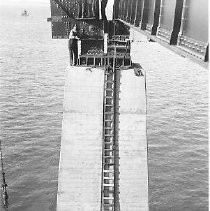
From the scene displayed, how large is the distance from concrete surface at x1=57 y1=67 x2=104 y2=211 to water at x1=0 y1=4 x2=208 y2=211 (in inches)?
200

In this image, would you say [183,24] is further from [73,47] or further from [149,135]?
[149,135]

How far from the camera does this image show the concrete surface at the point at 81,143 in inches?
→ 952

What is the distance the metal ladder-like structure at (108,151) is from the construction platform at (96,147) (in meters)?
0.08

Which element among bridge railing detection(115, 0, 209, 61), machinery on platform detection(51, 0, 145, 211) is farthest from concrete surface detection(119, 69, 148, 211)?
bridge railing detection(115, 0, 209, 61)

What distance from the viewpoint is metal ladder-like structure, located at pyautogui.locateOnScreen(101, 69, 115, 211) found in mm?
24047

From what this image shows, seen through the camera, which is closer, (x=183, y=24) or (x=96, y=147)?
(x=183, y=24)

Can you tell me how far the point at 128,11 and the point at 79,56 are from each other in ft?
20.0

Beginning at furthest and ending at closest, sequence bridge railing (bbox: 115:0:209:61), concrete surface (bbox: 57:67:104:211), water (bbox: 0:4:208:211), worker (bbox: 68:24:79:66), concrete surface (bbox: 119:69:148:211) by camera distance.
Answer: water (bbox: 0:4:208:211) < worker (bbox: 68:24:79:66) < concrete surface (bbox: 57:67:104:211) < concrete surface (bbox: 119:69:148:211) < bridge railing (bbox: 115:0:209:61)

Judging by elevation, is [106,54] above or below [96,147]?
above

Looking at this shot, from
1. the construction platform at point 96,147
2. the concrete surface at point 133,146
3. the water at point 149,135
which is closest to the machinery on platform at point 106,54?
the construction platform at point 96,147

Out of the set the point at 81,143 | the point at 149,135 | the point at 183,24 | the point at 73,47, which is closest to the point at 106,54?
the point at 73,47

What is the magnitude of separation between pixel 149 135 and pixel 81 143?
1496 cm

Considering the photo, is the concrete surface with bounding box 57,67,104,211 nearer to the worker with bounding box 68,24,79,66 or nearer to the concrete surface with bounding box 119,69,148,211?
the concrete surface with bounding box 119,69,148,211

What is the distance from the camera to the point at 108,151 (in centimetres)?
2478
